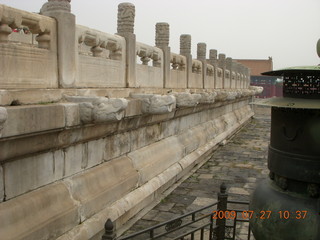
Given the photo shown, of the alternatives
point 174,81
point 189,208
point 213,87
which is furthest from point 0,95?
point 213,87

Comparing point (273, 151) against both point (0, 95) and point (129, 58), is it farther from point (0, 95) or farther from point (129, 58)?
point (129, 58)

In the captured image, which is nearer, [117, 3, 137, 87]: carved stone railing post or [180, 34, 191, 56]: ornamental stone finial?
[117, 3, 137, 87]: carved stone railing post

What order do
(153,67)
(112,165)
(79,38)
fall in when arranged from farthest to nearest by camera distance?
(153,67) < (112,165) < (79,38)

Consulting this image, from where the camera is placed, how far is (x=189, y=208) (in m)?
5.81

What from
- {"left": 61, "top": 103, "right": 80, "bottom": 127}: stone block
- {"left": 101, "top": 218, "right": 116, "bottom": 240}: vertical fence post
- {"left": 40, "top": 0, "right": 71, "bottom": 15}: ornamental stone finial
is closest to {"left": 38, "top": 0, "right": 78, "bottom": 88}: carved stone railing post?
{"left": 40, "top": 0, "right": 71, "bottom": 15}: ornamental stone finial

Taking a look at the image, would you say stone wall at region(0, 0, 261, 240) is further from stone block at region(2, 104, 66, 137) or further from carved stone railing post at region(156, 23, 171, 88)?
carved stone railing post at region(156, 23, 171, 88)

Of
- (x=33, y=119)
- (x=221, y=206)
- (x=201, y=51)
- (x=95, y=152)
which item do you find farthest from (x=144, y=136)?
(x=201, y=51)

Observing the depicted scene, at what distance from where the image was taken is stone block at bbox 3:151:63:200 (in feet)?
11.0

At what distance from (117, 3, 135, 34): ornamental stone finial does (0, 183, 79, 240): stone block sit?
300 cm

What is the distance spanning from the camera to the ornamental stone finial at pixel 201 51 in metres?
11.1

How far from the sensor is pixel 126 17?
587cm

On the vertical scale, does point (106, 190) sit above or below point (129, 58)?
below

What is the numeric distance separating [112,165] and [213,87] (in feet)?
26.8

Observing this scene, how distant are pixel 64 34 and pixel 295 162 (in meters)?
2.97
